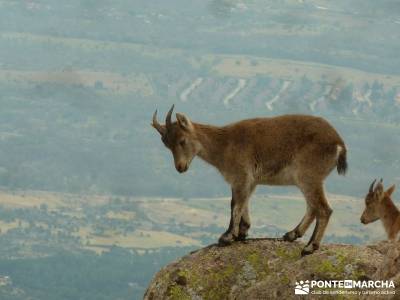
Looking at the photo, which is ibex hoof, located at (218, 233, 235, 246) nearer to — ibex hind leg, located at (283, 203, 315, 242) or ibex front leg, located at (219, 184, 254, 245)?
ibex front leg, located at (219, 184, 254, 245)

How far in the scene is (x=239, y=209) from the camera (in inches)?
1143

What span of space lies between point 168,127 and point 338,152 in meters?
4.80

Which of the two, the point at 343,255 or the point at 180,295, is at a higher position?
the point at 343,255

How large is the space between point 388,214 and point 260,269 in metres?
11.0

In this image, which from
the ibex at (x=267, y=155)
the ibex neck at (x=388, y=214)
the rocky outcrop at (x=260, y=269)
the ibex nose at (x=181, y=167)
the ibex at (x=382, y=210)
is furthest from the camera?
the ibex neck at (x=388, y=214)

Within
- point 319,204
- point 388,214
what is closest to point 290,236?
point 319,204

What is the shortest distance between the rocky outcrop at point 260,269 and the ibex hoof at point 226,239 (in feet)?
0.64

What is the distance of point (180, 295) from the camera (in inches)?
1022

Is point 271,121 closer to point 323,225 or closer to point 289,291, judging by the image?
point 323,225

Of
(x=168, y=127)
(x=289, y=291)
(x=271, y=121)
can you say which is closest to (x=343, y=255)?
(x=289, y=291)

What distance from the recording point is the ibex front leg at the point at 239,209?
1132 inches

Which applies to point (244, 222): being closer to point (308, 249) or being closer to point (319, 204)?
point (319, 204)

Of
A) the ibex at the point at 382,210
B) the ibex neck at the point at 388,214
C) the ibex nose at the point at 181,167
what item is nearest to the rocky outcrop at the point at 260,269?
the ibex nose at the point at 181,167

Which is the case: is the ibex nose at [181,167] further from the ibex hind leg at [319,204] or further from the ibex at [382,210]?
the ibex at [382,210]
